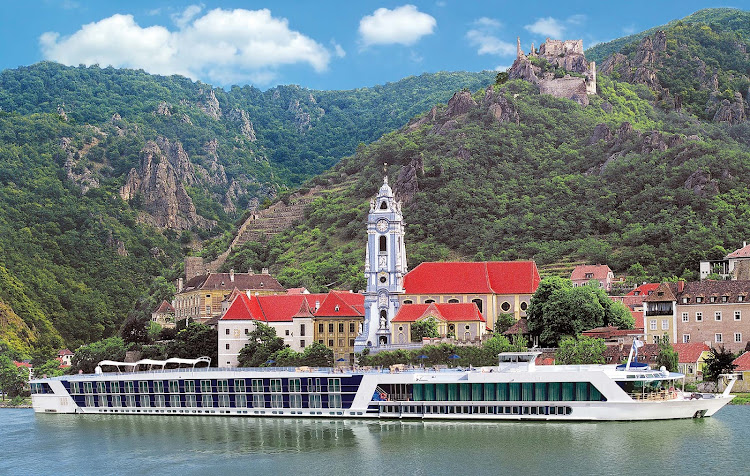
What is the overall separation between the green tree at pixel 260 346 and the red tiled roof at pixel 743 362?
111ft

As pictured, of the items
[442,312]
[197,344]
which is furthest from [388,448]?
[197,344]

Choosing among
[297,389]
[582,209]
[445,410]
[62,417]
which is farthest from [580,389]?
[582,209]

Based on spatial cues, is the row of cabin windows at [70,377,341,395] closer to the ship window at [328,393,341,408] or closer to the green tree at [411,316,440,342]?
the ship window at [328,393,341,408]

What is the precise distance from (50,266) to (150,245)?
21779mm

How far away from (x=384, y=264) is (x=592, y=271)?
22.9 m

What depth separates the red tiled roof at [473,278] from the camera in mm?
93375

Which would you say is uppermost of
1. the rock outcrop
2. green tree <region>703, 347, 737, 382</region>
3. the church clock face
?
the rock outcrop

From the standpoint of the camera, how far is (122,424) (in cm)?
7506

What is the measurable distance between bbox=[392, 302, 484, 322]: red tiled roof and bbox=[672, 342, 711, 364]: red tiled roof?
51.2 feet

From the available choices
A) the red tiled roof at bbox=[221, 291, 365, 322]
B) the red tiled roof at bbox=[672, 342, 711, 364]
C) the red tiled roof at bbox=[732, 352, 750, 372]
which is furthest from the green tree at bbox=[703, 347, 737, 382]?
the red tiled roof at bbox=[221, 291, 365, 322]

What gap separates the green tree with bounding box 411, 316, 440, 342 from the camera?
8550 centimetres

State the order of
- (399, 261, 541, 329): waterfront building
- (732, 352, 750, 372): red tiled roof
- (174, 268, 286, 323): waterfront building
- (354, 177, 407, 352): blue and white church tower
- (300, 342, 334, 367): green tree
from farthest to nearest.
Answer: (174, 268, 286, 323): waterfront building → (399, 261, 541, 329): waterfront building → (354, 177, 407, 352): blue and white church tower → (300, 342, 334, 367): green tree → (732, 352, 750, 372): red tiled roof

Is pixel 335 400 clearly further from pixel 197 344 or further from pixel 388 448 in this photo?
pixel 197 344

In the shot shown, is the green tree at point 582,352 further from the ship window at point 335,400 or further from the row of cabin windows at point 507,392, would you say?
the ship window at point 335,400
